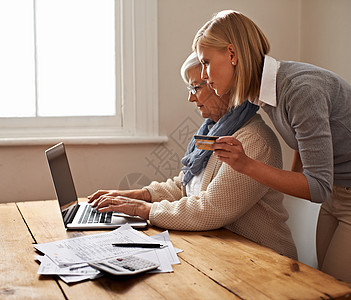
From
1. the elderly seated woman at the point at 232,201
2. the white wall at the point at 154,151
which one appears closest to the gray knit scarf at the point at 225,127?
the elderly seated woman at the point at 232,201

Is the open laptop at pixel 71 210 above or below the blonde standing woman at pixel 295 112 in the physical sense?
below

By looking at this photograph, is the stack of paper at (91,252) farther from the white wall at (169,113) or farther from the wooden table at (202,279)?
the white wall at (169,113)

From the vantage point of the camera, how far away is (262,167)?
4.49 feet

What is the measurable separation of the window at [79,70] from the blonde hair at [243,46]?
1.25m

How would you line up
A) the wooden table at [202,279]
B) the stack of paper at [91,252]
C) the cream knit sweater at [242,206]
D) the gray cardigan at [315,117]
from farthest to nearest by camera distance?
the cream knit sweater at [242,206] < the gray cardigan at [315,117] < the stack of paper at [91,252] < the wooden table at [202,279]

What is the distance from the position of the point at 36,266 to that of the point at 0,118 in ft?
5.16

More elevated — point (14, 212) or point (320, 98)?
point (320, 98)

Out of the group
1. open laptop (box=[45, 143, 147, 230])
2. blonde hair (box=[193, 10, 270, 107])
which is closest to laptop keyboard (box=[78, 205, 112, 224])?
open laptop (box=[45, 143, 147, 230])

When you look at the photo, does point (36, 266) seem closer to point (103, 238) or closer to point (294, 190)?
point (103, 238)

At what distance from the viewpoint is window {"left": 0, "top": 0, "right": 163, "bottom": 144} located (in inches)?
102

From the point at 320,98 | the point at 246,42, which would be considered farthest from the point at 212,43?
the point at 320,98

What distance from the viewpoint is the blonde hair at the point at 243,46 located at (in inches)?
57.4

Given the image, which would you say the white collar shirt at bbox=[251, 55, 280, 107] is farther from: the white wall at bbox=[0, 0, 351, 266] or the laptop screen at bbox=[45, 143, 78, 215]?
the white wall at bbox=[0, 0, 351, 266]

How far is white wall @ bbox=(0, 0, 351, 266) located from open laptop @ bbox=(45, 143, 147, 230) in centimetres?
71
